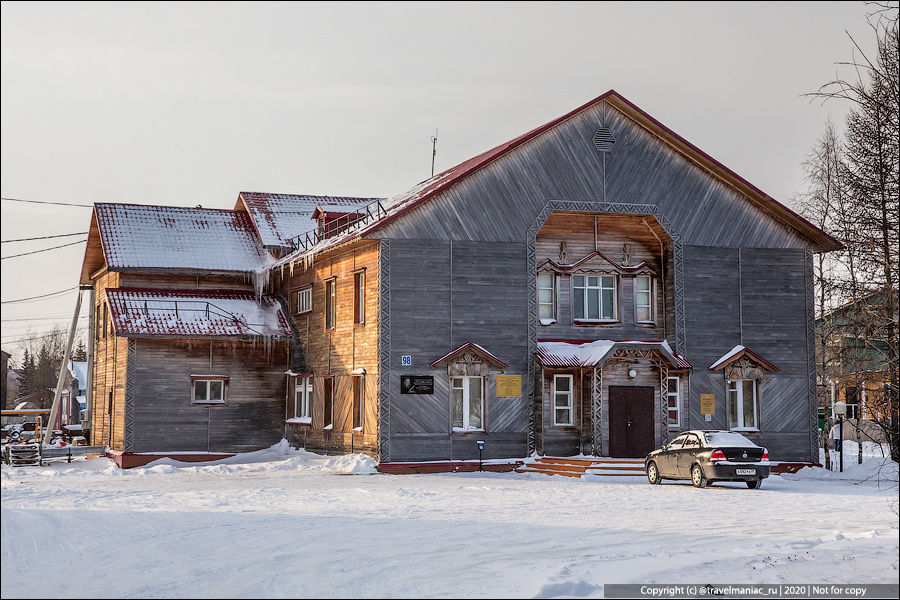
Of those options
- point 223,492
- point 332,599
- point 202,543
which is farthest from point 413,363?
point 332,599

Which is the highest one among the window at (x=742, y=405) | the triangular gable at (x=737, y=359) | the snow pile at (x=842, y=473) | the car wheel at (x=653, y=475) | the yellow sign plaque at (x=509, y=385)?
the triangular gable at (x=737, y=359)

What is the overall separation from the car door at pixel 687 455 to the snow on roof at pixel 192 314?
14803 millimetres

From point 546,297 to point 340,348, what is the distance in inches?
258

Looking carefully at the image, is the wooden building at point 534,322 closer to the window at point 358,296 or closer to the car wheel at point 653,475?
the window at point 358,296

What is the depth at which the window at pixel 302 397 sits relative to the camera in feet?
111

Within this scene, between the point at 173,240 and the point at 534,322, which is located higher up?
the point at 173,240

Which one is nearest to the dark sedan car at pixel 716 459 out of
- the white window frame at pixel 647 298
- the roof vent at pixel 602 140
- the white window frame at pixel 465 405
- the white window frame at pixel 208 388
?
the white window frame at pixel 465 405

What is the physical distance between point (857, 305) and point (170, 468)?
846 inches

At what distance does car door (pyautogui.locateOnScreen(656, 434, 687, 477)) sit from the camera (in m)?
25.6

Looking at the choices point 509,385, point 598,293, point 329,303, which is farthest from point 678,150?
point 329,303

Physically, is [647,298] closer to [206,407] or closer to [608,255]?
[608,255]

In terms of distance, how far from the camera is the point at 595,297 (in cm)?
3177

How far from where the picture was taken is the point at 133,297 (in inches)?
1334

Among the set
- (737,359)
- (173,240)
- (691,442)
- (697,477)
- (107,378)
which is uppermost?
(173,240)
